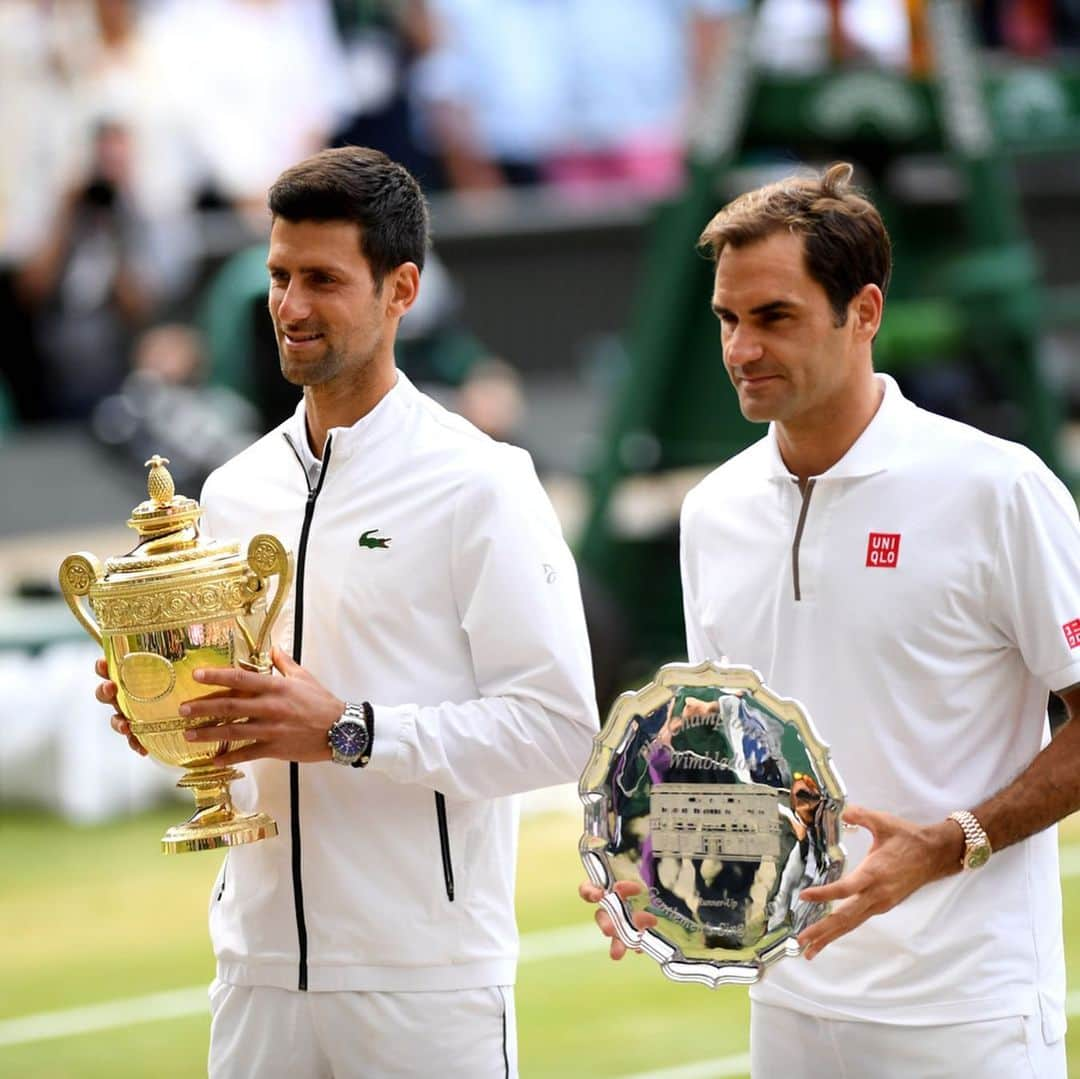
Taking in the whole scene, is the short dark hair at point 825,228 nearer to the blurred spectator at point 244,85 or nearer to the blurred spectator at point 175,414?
the blurred spectator at point 175,414

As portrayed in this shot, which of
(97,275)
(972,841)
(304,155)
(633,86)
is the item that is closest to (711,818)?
(972,841)

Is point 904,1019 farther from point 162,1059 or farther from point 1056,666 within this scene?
point 162,1059

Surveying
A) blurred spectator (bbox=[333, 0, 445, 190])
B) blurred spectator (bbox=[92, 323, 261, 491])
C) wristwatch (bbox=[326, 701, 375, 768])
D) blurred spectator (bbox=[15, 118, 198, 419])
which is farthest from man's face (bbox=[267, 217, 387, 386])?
blurred spectator (bbox=[333, 0, 445, 190])

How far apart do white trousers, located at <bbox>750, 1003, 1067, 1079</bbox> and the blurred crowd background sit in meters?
6.33

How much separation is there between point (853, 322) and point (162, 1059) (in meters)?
3.41

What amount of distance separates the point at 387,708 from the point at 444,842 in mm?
223

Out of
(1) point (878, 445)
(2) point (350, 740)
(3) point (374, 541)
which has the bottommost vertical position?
(2) point (350, 740)

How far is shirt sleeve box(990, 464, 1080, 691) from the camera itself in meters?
2.84

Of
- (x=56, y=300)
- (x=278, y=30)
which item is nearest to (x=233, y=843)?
(x=56, y=300)

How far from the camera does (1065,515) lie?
2.89 metres

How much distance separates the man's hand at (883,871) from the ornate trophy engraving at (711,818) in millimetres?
54

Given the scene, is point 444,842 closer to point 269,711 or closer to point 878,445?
point 269,711

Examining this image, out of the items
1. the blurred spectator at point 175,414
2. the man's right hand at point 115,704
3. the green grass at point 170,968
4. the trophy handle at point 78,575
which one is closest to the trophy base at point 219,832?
the man's right hand at point 115,704

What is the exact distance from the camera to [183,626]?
3041 millimetres
